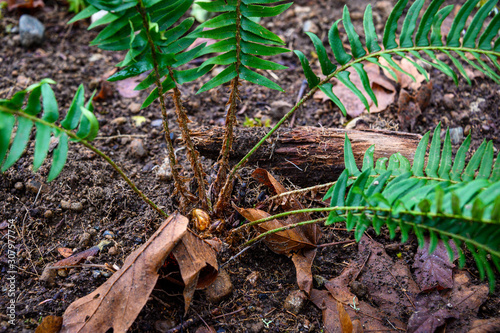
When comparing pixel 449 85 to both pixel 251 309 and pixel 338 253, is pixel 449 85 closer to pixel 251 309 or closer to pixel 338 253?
pixel 338 253

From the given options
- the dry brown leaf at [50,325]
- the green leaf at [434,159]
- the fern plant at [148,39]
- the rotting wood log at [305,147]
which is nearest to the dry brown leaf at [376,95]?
the rotting wood log at [305,147]

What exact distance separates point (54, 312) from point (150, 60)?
1.17 metres

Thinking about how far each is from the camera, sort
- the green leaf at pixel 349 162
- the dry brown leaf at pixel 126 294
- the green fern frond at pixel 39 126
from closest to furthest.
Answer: the green fern frond at pixel 39 126, the dry brown leaf at pixel 126 294, the green leaf at pixel 349 162

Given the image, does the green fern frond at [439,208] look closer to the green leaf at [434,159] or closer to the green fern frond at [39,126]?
the green leaf at [434,159]

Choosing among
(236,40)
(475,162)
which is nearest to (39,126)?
(236,40)

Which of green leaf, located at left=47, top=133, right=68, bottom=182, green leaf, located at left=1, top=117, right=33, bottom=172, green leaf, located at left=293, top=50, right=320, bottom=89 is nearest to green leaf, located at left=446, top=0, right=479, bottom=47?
green leaf, located at left=293, top=50, right=320, bottom=89

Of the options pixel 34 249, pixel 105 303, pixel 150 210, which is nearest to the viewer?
pixel 105 303

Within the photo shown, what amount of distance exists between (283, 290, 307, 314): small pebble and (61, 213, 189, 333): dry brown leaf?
2.01 feet

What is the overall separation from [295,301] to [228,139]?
33.1 inches

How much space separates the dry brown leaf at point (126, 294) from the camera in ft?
4.45

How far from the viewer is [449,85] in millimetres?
2807

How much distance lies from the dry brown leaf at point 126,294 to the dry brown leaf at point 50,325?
0.02 metres

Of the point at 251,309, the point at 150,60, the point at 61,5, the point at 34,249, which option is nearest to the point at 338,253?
the point at 251,309

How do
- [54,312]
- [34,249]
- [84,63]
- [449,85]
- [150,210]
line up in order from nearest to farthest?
[54,312]
[34,249]
[150,210]
[449,85]
[84,63]
